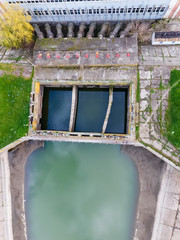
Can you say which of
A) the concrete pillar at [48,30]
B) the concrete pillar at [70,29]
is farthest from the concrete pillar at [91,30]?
the concrete pillar at [48,30]

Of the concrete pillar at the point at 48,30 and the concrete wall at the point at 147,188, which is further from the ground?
the concrete pillar at the point at 48,30

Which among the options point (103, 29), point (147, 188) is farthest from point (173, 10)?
point (147, 188)

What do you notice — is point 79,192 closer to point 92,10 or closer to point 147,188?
point 147,188

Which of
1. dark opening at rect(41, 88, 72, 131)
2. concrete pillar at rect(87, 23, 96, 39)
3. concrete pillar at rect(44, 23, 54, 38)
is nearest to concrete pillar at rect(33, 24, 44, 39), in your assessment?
concrete pillar at rect(44, 23, 54, 38)

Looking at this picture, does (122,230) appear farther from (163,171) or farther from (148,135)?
(148,135)

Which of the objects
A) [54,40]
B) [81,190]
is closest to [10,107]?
[54,40]

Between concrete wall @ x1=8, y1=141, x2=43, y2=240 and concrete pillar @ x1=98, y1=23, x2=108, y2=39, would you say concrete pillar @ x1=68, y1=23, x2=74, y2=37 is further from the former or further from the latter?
concrete wall @ x1=8, y1=141, x2=43, y2=240

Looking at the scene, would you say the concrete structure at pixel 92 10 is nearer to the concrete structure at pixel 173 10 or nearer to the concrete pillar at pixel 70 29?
the concrete structure at pixel 173 10
